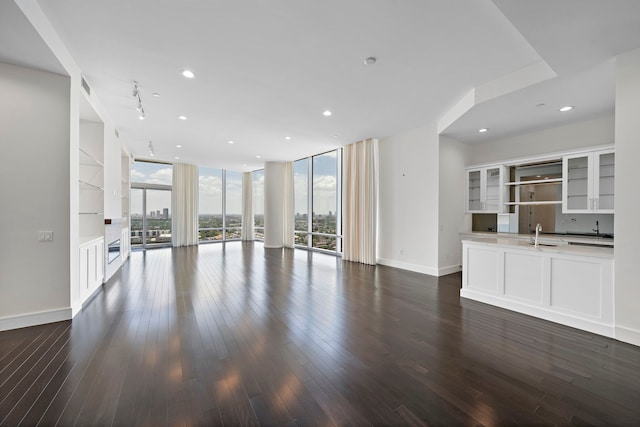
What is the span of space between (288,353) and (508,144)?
19.7ft

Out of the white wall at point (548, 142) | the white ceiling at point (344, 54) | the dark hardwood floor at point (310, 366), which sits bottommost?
the dark hardwood floor at point (310, 366)

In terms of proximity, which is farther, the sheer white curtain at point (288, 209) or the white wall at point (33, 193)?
the sheer white curtain at point (288, 209)

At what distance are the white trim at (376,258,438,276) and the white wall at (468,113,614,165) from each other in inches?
108

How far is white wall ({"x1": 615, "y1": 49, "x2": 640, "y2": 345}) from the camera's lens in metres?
2.51

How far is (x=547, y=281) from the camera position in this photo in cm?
310

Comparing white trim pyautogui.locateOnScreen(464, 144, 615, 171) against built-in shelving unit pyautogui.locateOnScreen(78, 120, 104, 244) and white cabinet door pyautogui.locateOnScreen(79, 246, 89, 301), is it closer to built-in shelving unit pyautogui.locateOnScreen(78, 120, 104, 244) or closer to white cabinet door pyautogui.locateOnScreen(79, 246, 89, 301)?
white cabinet door pyautogui.locateOnScreen(79, 246, 89, 301)

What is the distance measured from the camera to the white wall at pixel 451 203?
5250 mm

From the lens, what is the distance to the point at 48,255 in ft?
9.62

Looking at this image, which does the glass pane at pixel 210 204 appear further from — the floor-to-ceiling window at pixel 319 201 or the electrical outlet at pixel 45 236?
the electrical outlet at pixel 45 236

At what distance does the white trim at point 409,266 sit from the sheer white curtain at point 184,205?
291 inches

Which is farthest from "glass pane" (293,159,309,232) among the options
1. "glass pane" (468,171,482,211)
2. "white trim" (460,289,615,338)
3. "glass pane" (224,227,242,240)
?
"white trim" (460,289,615,338)

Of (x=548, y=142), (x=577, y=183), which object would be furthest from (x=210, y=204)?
(x=577, y=183)

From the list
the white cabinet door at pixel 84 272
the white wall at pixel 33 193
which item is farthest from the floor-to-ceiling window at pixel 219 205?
the white wall at pixel 33 193

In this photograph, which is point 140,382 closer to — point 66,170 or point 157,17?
point 66,170
